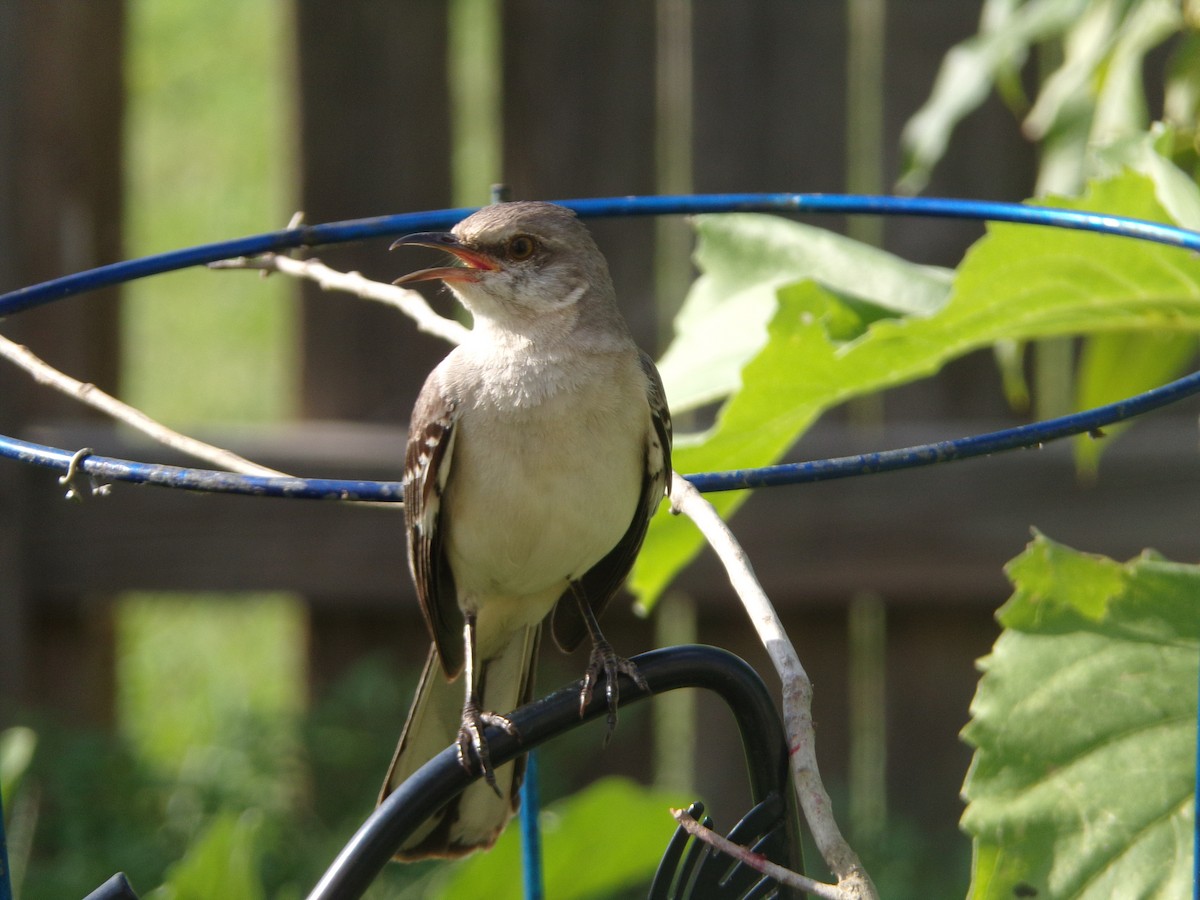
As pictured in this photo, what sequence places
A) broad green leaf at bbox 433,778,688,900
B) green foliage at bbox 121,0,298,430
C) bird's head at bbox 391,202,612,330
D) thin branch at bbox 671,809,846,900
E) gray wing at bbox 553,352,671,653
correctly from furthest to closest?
green foliage at bbox 121,0,298,430 → broad green leaf at bbox 433,778,688,900 → bird's head at bbox 391,202,612,330 → gray wing at bbox 553,352,671,653 → thin branch at bbox 671,809,846,900

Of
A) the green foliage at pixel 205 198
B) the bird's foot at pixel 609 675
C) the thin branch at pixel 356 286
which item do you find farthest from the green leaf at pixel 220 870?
the green foliage at pixel 205 198

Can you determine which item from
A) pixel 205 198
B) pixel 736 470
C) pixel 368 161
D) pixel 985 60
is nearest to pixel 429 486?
pixel 736 470

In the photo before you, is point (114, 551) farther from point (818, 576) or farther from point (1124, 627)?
point (1124, 627)

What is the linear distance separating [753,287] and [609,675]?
0.95 m

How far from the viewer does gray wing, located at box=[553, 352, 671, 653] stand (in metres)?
2.75

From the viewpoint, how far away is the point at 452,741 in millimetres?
2814

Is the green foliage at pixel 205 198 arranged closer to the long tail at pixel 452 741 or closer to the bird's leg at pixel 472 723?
the long tail at pixel 452 741

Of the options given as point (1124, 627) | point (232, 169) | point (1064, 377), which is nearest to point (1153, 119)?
point (1064, 377)

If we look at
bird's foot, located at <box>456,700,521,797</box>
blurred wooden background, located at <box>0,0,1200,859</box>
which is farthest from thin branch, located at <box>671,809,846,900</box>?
blurred wooden background, located at <box>0,0,1200,859</box>

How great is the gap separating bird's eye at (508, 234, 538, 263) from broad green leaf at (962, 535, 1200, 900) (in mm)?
1216

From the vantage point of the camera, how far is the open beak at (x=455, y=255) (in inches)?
109

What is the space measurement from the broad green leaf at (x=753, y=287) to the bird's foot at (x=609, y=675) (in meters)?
0.48

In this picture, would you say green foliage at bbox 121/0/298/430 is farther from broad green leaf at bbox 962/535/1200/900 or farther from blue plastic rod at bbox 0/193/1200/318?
broad green leaf at bbox 962/535/1200/900

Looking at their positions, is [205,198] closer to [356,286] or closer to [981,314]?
[356,286]
